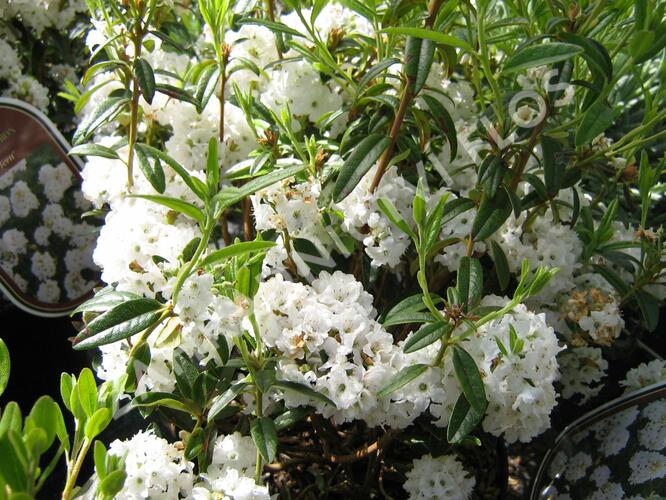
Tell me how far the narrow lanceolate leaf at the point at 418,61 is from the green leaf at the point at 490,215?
0.75 feet

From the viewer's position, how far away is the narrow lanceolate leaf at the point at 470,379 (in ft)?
3.04

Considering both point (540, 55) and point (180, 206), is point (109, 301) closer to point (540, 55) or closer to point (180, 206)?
point (180, 206)

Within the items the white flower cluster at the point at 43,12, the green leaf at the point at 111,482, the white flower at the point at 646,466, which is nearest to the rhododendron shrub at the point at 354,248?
the green leaf at the point at 111,482

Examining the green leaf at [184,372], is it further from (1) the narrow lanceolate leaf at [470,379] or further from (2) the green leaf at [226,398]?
(1) the narrow lanceolate leaf at [470,379]

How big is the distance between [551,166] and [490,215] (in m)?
0.14

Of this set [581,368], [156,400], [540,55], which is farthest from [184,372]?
[581,368]

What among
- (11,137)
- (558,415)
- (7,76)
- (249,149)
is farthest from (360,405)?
(7,76)

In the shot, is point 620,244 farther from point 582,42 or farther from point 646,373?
point 582,42

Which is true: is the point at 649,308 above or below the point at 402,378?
below

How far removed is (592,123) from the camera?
3.31 feet

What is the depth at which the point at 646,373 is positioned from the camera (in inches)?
53.2

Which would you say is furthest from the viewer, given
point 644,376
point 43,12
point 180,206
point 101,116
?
point 43,12

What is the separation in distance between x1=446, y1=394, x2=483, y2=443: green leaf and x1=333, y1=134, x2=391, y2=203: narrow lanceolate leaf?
351 mm

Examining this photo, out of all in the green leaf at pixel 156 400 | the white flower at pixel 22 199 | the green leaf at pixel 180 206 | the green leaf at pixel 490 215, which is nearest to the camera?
the green leaf at pixel 180 206
